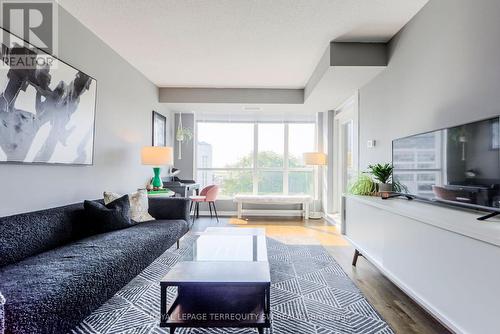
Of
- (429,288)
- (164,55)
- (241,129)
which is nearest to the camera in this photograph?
(429,288)

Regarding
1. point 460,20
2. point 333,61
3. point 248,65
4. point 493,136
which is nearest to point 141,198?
point 248,65

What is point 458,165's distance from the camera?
1.84 meters

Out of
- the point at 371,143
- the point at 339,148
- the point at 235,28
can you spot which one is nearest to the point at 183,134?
the point at 339,148

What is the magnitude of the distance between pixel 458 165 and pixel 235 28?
7.74 ft

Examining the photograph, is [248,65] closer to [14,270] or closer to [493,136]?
[493,136]

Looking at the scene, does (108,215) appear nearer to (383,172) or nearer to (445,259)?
(445,259)

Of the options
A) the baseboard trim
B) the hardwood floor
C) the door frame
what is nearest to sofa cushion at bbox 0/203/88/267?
A: the hardwood floor

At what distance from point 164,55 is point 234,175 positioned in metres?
→ 3.17

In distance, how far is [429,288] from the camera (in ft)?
5.49

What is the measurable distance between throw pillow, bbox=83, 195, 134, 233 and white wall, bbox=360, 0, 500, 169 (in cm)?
294

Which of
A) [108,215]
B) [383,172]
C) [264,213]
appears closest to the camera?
[108,215]

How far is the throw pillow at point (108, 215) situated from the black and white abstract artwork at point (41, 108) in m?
0.50

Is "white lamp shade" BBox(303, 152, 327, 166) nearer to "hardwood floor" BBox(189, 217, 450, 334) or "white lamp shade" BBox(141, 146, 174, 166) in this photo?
"hardwood floor" BBox(189, 217, 450, 334)

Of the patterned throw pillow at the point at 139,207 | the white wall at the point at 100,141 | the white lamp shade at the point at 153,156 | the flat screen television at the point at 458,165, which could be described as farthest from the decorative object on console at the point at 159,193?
the flat screen television at the point at 458,165
